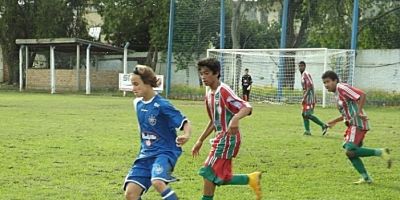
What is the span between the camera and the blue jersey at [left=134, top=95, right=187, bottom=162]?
19.8 ft

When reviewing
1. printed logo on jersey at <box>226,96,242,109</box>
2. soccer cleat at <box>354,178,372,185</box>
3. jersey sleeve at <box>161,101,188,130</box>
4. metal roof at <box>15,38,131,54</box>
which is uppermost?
metal roof at <box>15,38,131,54</box>

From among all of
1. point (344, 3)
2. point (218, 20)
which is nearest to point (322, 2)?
point (344, 3)

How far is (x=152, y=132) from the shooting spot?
6070mm

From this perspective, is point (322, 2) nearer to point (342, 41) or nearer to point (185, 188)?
point (342, 41)

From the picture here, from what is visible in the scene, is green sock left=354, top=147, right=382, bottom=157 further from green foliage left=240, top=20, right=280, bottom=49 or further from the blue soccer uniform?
green foliage left=240, top=20, right=280, bottom=49

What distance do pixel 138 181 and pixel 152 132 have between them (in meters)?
0.46

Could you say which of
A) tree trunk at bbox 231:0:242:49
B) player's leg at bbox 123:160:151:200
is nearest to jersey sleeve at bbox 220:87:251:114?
player's leg at bbox 123:160:151:200

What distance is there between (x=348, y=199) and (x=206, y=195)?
191 cm

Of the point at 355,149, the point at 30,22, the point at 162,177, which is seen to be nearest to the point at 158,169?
the point at 162,177

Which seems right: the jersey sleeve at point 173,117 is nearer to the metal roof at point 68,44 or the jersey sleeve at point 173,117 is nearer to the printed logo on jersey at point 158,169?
the printed logo on jersey at point 158,169

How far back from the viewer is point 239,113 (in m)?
6.42

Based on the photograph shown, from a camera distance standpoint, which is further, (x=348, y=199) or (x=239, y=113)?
(x=348, y=199)

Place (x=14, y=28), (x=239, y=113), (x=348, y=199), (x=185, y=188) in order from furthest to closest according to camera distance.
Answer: (x=14, y=28) → (x=185, y=188) → (x=348, y=199) → (x=239, y=113)

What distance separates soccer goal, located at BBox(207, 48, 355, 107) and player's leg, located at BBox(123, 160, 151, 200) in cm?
2209
